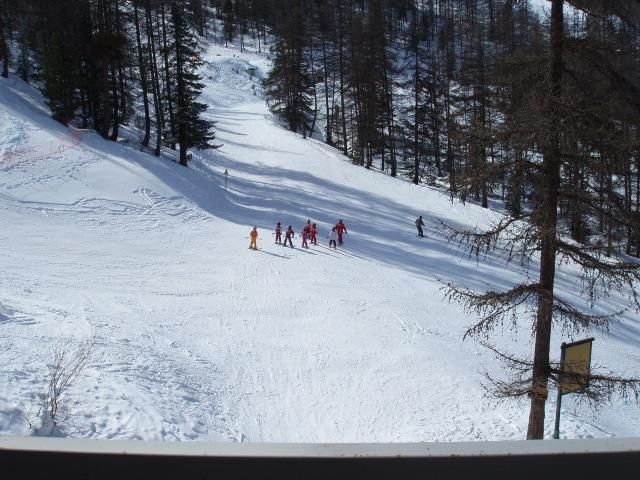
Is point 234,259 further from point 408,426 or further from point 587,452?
point 587,452

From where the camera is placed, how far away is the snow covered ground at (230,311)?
9.29 m

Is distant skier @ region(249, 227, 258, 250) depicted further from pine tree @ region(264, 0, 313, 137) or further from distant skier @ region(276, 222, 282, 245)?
pine tree @ region(264, 0, 313, 137)

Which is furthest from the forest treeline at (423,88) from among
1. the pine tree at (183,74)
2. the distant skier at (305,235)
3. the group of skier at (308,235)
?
the distant skier at (305,235)

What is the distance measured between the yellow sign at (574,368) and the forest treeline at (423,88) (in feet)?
5.05

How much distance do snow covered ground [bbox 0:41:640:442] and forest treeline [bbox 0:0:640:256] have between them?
4.04 metres

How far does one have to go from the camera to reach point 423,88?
3903 cm

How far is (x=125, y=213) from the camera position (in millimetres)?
23422

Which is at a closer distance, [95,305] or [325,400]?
[325,400]

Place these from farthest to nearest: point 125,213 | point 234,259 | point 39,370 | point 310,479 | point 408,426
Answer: point 125,213, point 234,259, point 408,426, point 39,370, point 310,479

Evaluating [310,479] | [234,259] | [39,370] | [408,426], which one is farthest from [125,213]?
[310,479]

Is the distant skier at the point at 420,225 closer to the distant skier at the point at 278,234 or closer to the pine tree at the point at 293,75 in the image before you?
the distant skier at the point at 278,234

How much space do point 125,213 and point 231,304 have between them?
10.7 metres

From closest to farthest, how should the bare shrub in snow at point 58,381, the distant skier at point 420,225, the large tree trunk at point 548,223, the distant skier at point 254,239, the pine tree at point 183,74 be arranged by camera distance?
1. the bare shrub in snow at point 58,381
2. the large tree trunk at point 548,223
3. the distant skier at point 254,239
4. the distant skier at point 420,225
5. the pine tree at point 183,74

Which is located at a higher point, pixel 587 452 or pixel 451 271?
pixel 587 452
